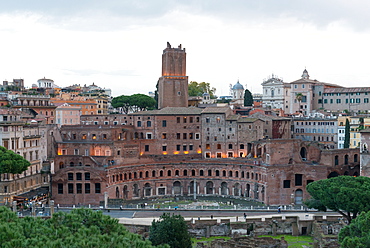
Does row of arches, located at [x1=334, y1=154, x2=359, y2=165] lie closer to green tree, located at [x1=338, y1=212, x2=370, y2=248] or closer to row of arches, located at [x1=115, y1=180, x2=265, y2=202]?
row of arches, located at [x1=115, y1=180, x2=265, y2=202]

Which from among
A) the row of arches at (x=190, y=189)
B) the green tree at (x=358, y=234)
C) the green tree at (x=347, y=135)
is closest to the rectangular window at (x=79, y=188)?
the row of arches at (x=190, y=189)

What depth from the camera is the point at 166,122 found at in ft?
314

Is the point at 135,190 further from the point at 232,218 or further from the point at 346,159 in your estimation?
the point at 346,159

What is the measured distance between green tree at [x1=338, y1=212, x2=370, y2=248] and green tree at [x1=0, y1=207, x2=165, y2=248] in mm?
15150

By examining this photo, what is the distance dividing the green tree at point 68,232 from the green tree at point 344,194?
2822 centimetres

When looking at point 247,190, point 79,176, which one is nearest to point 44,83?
point 79,176

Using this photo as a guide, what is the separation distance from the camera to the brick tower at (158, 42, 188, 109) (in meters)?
107

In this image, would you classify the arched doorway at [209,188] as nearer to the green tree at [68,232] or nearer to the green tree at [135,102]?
the green tree at [135,102]

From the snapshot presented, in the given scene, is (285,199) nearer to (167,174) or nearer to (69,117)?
(167,174)

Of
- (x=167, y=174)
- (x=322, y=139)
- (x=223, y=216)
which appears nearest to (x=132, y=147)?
(x=167, y=174)

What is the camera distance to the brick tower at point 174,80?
107 meters

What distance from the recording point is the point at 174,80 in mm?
107250

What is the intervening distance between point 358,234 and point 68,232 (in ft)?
72.7

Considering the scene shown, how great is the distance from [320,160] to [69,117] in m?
49.5
